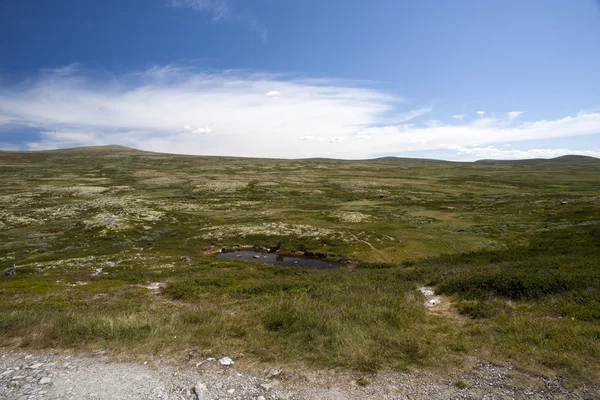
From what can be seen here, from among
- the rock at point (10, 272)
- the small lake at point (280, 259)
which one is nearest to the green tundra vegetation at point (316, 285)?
the rock at point (10, 272)

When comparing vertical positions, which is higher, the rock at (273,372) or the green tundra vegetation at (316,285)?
the rock at (273,372)

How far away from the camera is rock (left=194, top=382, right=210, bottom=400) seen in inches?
344

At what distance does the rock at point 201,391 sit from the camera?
8.75 metres

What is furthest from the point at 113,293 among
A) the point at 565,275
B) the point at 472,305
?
the point at 565,275

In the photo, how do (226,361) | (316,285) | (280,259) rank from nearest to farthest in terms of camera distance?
(226,361)
(316,285)
(280,259)

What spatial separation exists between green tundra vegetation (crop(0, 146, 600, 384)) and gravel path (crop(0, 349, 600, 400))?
69cm

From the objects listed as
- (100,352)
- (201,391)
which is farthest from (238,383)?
(100,352)

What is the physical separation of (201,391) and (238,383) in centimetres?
108

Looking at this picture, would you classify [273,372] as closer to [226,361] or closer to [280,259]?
[226,361]

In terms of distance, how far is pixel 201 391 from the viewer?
895 centimetres

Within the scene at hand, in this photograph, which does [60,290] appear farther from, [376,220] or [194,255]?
[376,220]

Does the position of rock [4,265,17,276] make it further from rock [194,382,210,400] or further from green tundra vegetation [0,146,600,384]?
rock [194,382,210,400]

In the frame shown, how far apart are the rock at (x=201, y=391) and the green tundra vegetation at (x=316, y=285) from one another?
1.95m

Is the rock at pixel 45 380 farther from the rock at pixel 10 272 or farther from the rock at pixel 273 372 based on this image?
the rock at pixel 10 272
